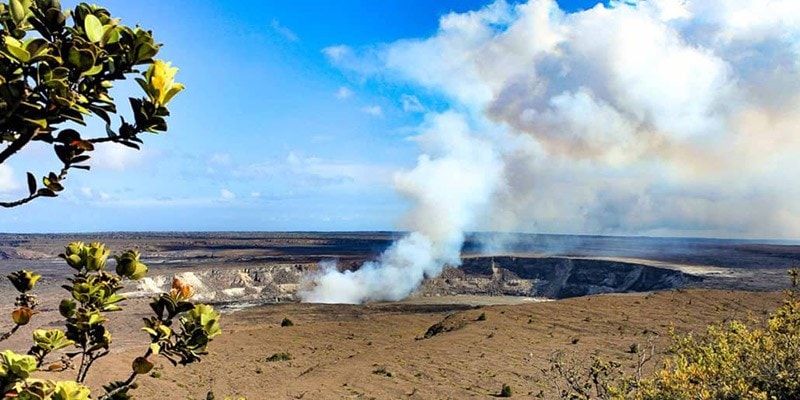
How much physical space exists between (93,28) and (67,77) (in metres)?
0.25

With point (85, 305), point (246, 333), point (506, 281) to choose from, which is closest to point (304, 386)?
point (246, 333)

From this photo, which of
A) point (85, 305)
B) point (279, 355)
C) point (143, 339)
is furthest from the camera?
point (143, 339)

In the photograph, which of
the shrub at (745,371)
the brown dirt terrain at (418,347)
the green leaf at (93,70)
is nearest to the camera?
the green leaf at (93,70)

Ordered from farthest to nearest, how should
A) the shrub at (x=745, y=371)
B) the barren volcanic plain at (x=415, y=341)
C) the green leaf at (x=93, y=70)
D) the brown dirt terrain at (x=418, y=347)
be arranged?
the barren volcanic plain at (x=415, y=341) → the brown dirt terrain at (x=418, y=347) → the shrub at (x=745, y=371) → the green leaf at (x=93, y=70)

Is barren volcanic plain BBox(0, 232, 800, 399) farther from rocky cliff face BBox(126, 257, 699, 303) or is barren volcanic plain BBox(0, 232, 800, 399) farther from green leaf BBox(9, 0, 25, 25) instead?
→ green leaf BBox(9, 0, 25, 25)

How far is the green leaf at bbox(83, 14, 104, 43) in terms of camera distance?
6.89 ft

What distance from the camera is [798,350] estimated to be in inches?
276

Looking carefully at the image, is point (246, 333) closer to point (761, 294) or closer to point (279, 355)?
point (279, 355)

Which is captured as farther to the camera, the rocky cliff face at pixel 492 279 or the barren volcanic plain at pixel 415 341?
the rocky cliff face at pixel 492 279

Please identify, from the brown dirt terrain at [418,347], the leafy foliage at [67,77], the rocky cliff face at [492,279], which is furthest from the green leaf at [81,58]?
the rocky cliff face at [492,279]

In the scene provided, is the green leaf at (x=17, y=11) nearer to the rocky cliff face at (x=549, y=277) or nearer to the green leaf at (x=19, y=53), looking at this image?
the green leaf at (x=19, y=53)

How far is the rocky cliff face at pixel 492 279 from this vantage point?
3044 inches

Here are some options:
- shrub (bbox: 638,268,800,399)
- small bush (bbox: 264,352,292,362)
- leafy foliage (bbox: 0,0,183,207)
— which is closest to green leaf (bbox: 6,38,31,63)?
leafy foliage (bbox: 0,0,183,207)

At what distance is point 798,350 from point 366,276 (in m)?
81.2
